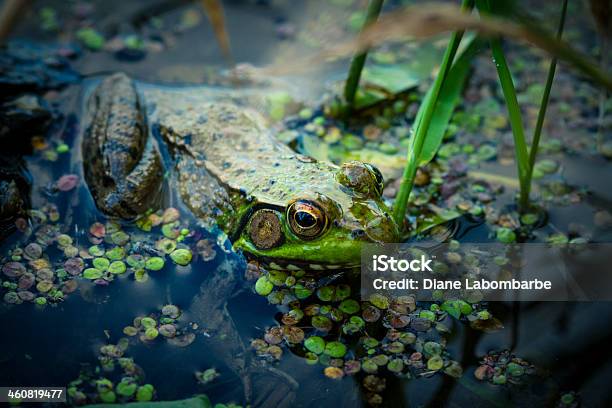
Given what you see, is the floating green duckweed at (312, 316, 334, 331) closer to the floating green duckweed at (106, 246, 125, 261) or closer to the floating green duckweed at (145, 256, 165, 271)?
the floating green duckweed at (145, 256, 165, 271)

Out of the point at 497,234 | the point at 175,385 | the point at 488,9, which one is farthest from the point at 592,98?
the point at 175,385

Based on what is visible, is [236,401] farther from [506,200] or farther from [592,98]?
[592,98]

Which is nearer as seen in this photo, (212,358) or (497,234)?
(212,358)

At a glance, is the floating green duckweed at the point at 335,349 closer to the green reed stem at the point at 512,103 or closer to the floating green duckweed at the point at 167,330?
the floating green duckweed at the point at 167,330

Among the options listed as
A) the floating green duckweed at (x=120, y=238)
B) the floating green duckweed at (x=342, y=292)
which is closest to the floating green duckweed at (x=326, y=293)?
the floating green duckweed at (x=342, y=292)

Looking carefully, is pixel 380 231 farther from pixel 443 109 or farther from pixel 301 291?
pixel 443 109

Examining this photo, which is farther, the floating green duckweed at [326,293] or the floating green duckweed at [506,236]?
the floating green duckweed at [506,236]
